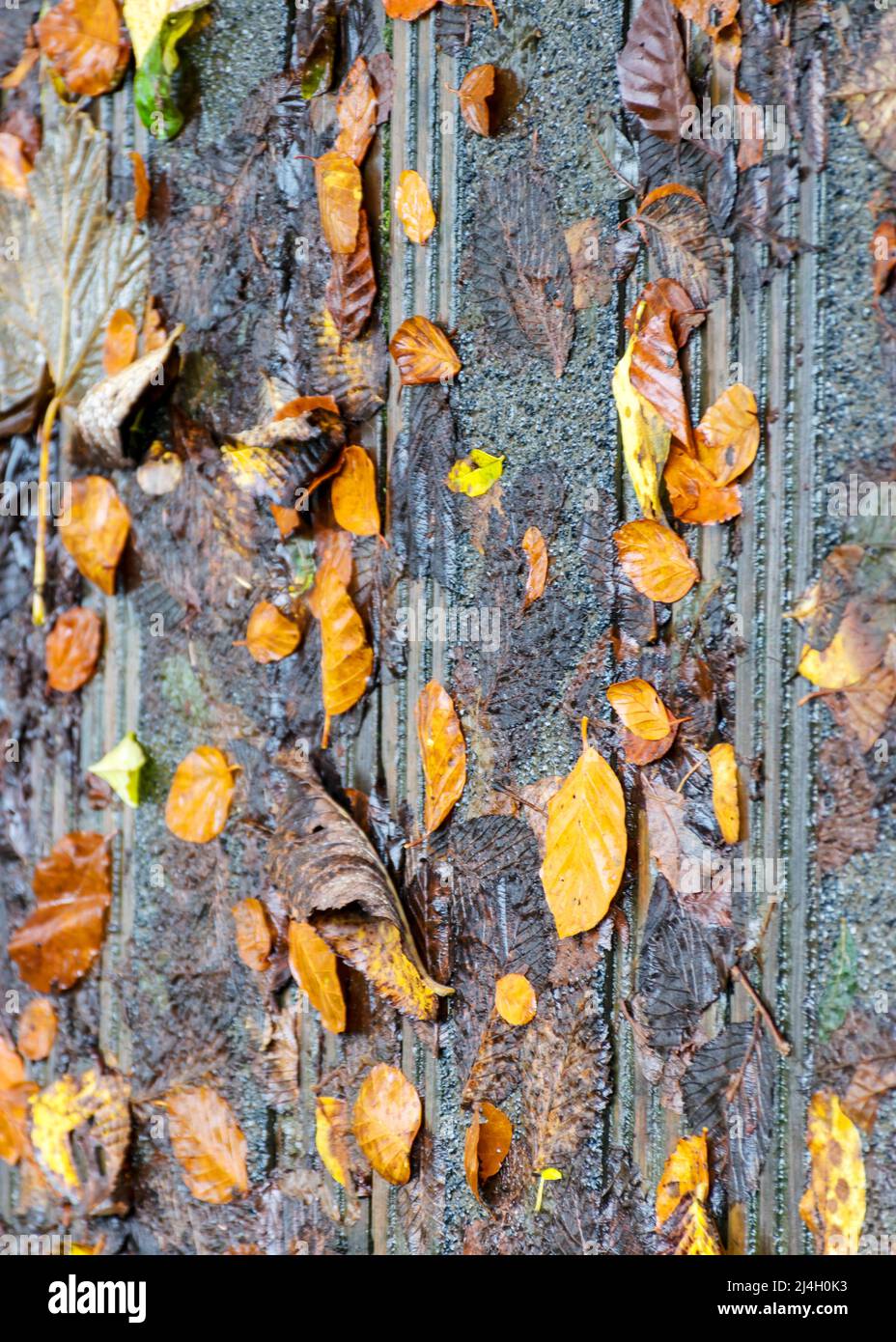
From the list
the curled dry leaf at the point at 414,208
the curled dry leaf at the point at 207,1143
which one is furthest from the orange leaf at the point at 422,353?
the curled dry leaf at the point at 207,1143

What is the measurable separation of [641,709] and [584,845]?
10 centimetres

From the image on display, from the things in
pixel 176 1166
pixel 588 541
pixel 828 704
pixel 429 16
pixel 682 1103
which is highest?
pixel 429 16

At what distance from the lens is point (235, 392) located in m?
0.95

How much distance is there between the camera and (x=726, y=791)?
703 mm

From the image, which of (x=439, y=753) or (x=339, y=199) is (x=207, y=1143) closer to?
(x=439, y=753)

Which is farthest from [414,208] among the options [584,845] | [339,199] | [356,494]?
[584,845]

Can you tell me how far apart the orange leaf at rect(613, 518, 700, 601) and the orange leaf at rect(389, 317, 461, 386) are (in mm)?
193

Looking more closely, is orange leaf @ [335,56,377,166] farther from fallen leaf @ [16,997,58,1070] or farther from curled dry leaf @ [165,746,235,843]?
fallen leaf @ [16,997,58,1070]

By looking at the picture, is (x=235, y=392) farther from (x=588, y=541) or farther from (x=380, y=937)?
(x=380, y=937)

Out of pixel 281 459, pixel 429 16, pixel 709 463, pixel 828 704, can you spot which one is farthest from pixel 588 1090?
pixel 429 16

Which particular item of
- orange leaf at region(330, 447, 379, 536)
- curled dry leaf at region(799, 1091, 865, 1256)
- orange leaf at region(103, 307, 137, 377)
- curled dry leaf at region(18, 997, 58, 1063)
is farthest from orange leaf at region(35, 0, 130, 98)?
curled dry leaf at region(799, 1091, 865, 1256)

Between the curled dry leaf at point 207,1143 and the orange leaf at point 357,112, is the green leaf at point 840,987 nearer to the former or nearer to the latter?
the curled dry leaf at point 207,1143

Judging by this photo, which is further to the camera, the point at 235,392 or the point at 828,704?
the point at 235,392
